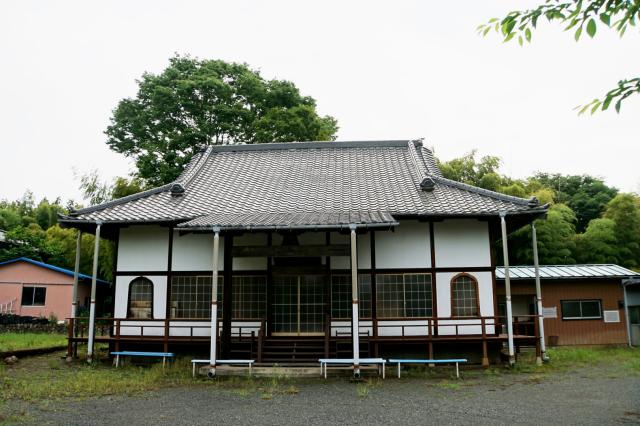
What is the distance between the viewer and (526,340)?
543 inches

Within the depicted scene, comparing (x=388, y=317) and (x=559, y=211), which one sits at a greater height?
(x=559, y=211)

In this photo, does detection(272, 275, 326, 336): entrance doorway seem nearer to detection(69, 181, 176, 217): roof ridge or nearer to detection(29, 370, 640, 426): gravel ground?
detection(29, 370, 640, 426): gravel ground

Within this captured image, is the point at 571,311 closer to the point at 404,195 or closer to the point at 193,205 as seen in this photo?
the point at 404,195

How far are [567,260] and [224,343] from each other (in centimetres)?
2026

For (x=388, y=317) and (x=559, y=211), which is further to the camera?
(x=559, y=211)

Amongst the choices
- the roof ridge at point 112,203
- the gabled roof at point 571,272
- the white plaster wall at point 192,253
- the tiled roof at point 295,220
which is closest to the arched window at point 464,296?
the tiled roof at point 295,220

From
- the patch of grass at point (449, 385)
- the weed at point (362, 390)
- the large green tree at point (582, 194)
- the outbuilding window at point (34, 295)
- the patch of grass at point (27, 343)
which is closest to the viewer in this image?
the weed at point (362, 390)

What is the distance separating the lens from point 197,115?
93.4 ft

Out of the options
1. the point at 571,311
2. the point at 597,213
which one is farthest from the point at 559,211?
the point at 597,213

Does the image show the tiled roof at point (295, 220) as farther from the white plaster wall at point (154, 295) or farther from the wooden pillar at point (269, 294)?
the white plaster wall at point (154, 295)

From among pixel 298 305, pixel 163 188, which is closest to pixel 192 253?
pixel 163 188

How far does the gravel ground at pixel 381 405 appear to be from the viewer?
784cm

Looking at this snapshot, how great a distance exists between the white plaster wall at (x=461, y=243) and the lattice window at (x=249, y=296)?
4956 mm

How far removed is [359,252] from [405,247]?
4.21ft
